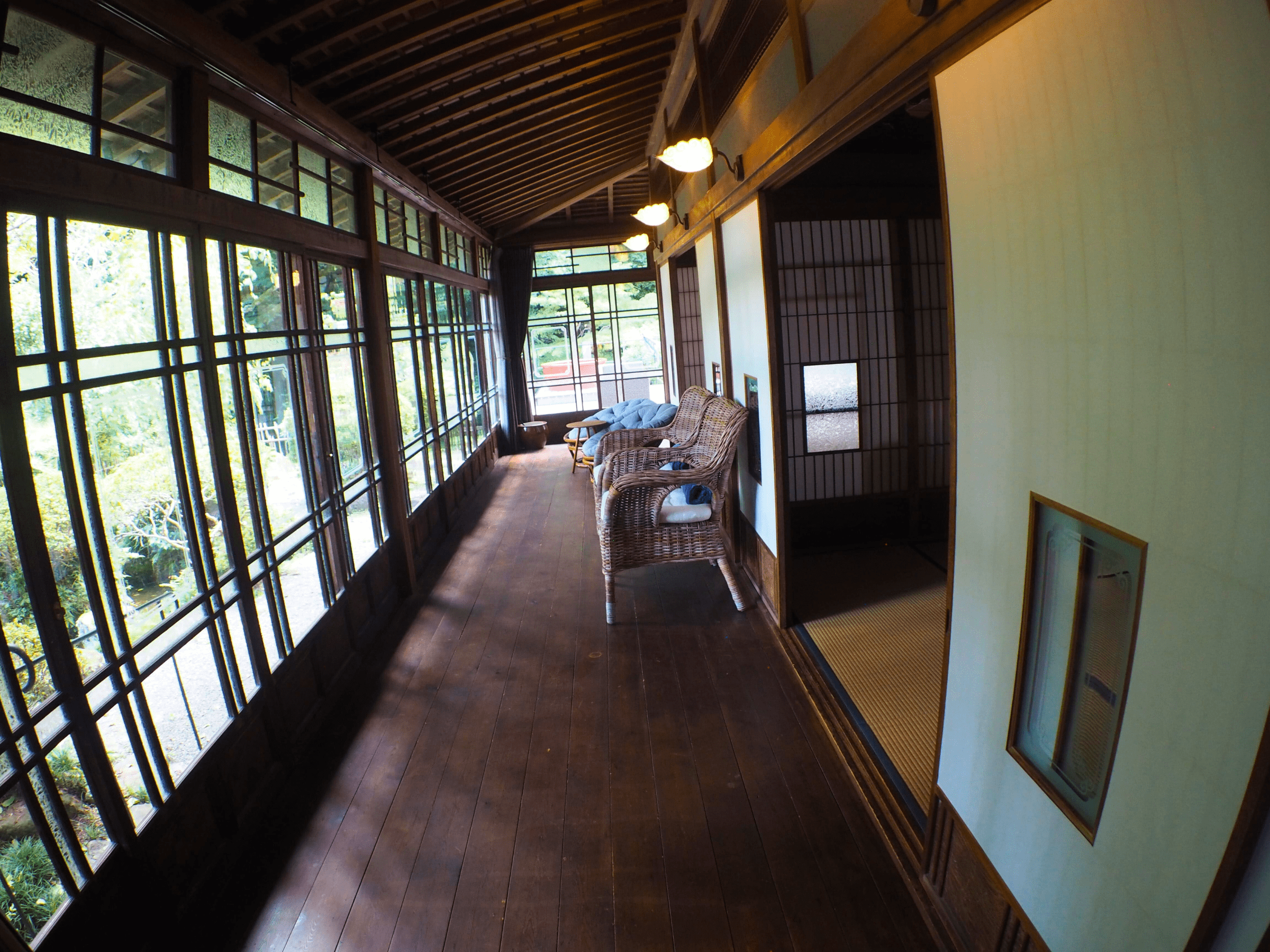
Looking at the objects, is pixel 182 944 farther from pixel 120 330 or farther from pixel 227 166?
pixel 227 166

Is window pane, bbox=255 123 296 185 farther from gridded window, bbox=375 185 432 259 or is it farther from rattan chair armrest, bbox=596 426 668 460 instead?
rattan chair armrest, bbox=596 426 668 460

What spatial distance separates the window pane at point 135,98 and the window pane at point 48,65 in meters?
0.06

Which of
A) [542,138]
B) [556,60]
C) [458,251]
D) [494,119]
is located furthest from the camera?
[458,251]

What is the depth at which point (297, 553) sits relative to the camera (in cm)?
291

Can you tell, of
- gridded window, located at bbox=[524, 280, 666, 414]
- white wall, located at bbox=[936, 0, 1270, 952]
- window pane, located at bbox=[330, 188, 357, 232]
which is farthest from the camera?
gridded window, located at bbox=[524, 280, 666, 414]

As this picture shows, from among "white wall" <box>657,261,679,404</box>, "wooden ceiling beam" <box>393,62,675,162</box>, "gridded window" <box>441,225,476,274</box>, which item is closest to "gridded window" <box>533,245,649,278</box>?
"white wall" <box>657,261,679,404</box>

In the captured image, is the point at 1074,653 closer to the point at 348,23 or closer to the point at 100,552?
the point at 100,552

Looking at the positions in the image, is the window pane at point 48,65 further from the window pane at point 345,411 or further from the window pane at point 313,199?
the window pane at point 345,411

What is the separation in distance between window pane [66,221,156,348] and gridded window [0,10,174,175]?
0.20m

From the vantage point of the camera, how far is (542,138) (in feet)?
15.6

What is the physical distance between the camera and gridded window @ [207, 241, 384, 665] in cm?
251

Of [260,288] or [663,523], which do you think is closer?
[260,288]

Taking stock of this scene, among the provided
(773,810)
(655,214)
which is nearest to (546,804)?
(773,810)

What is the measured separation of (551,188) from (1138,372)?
260 inches
